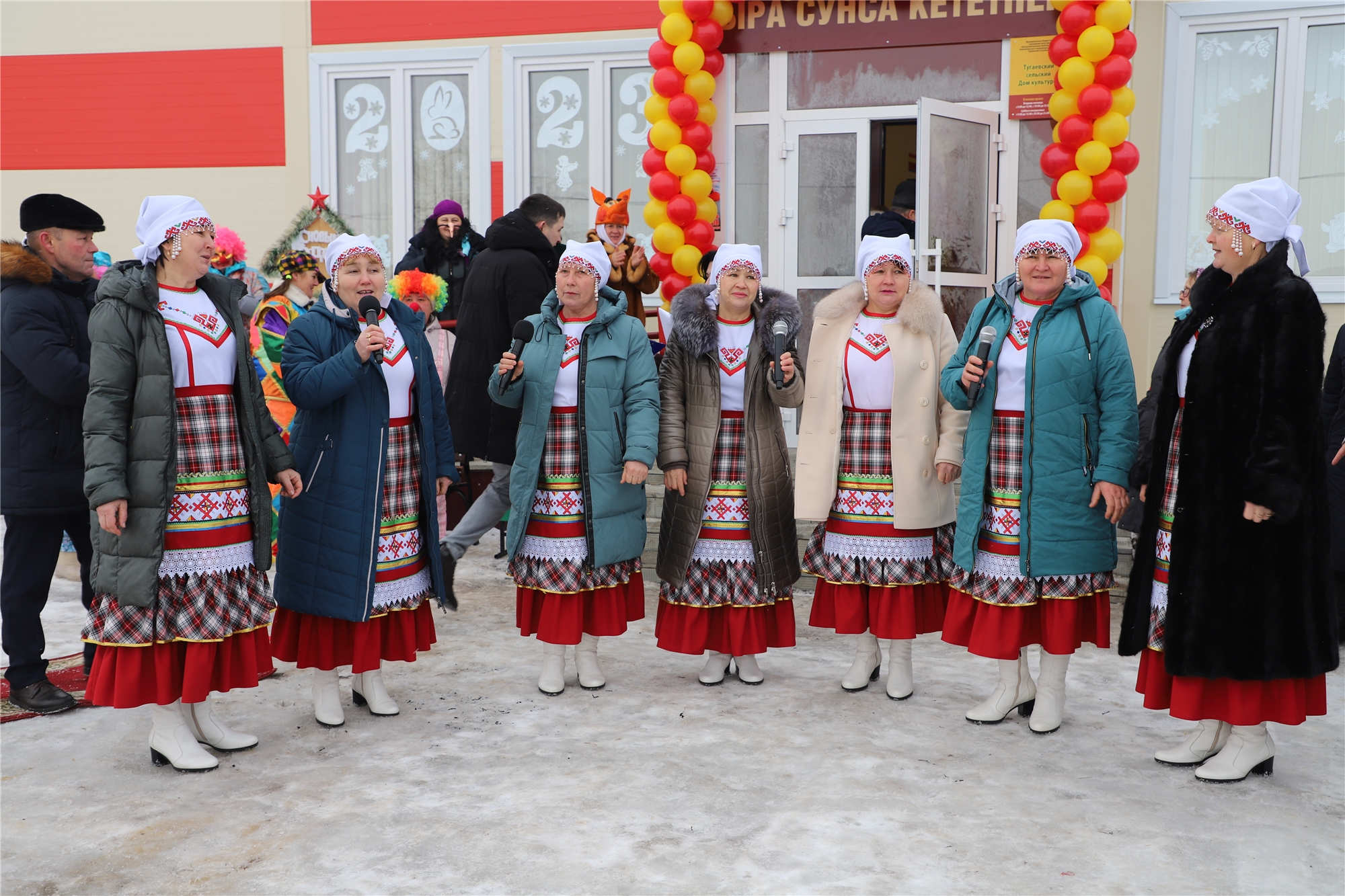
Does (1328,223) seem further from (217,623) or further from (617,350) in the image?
(217,623)

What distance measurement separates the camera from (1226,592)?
3.35 meters

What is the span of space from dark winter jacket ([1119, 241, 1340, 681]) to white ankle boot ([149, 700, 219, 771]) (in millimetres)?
3112

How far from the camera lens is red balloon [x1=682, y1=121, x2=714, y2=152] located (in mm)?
7367

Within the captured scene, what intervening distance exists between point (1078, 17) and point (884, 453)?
373cm

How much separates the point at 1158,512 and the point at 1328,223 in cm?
480

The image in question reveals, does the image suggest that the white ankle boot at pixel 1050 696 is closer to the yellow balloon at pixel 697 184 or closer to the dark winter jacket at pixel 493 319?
the dark winter jacket at pixel 493 319

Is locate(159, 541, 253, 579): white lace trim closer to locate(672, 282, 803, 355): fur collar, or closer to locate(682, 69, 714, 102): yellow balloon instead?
locate(672, 282, 803, 355): fur collar

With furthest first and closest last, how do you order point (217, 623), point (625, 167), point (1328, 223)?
point (625, 167)
point (1328, 223)
point (217, 623)

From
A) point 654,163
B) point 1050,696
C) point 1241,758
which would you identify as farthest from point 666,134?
point 1241,758

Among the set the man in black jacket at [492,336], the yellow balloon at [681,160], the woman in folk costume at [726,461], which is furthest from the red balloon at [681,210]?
the woman in folk costume at [726,461]

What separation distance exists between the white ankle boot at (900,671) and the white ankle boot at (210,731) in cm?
237

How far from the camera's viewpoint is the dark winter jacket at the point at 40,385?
3.97 metres

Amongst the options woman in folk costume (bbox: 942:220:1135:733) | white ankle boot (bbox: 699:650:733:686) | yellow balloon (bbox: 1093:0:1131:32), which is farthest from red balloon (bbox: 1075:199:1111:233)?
white ankle boot (bbox: 699:650:733:686)

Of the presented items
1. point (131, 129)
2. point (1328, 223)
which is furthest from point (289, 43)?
point (1328, 223)
